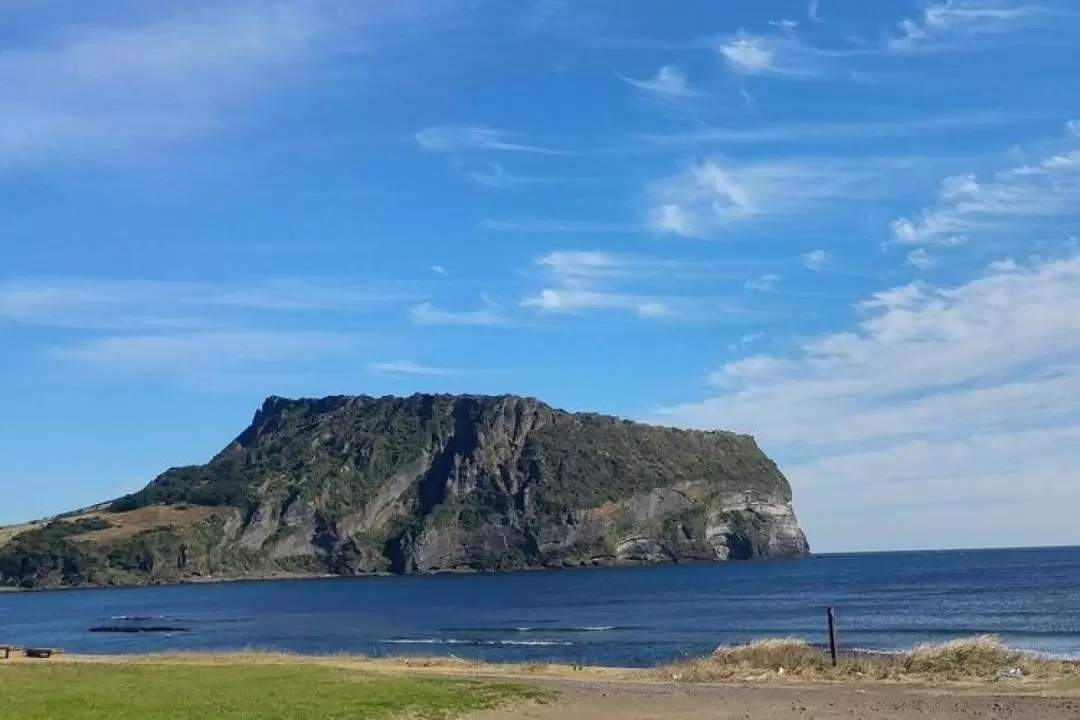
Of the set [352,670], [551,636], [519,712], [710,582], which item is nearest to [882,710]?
[519,712]

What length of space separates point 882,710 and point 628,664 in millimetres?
33115

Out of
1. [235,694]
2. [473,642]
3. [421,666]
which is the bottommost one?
[473,642]

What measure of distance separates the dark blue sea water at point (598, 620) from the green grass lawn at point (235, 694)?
30.2 meters

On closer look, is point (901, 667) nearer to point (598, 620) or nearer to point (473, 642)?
point (473, 642)

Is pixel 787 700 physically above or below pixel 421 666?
above

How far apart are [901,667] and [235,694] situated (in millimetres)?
19259

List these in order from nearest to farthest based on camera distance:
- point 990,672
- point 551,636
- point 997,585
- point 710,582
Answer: point 990,672 → point 551,636 → point 997,585 → point 710,582

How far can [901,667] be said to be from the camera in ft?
111

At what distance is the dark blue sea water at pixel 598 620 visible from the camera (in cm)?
7156

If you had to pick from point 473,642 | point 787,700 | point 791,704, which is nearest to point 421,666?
point 787,700

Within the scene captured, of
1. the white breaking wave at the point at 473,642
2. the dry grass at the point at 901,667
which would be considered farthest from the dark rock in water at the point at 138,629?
the dry grass at the point at 901,667

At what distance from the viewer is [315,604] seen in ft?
525

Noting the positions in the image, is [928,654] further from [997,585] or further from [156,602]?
[156,602]

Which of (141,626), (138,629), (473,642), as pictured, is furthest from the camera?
(141,626)
